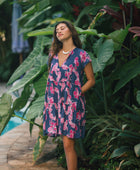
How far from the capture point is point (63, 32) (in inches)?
82.1

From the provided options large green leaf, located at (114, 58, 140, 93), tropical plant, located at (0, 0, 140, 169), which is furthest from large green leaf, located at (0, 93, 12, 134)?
large green leaf, located at (114, 58, 140, 93)

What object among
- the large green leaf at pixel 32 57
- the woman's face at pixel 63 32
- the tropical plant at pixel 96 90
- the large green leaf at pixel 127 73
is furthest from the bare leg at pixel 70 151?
the large green leaf at pixel 32 57

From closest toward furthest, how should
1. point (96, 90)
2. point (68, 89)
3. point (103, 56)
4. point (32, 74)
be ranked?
1. point (68, 89)
2. point (103, 56)
3. point (32, 74)
4. point (96, 90)

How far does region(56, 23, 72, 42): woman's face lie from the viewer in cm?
209

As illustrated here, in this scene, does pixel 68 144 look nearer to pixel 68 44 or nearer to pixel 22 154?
pixel 68 44

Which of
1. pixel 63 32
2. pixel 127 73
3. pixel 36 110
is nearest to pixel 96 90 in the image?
pixel 127 73

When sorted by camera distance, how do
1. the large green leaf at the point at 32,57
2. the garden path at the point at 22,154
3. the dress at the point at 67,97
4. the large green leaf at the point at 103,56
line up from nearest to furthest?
the dress at the point at 67,97 → the large green leaf at the point at 103,56 → the garden path at the point at 22,154 → the large green leaf at the point at 32,57

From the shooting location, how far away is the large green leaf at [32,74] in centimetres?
250

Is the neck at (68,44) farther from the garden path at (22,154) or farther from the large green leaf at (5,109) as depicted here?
the garden path at (22,154)

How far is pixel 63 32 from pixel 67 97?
0.49 metres

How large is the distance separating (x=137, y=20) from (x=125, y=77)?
0.64 meters

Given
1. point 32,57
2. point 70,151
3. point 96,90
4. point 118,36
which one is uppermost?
point 118,36

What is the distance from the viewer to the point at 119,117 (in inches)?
108

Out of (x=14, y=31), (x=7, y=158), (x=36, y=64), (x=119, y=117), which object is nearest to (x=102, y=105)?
(x=119, y=117)
